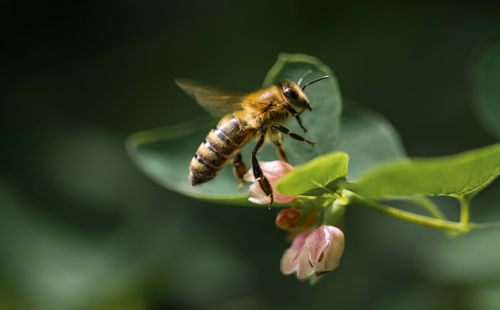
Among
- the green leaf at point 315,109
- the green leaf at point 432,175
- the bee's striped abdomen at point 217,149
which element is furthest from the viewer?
the green leaf at point 315,109

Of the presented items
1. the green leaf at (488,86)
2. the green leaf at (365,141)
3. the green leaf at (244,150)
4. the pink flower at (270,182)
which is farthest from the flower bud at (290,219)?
the green leaf at (488,86)

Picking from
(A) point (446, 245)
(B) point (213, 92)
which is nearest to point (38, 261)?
(B) point (213, 92)

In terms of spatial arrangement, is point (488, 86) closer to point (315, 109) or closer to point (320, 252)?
point (315, 109)

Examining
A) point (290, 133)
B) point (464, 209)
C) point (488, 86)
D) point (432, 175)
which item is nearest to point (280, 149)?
point (290, 133)

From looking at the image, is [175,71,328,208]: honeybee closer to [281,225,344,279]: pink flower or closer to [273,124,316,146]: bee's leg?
[273,124,316,146]: bee's leg

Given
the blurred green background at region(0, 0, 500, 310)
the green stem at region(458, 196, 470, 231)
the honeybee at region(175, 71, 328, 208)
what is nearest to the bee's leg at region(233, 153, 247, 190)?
the honeybee at region(175, 71, 328, 208)

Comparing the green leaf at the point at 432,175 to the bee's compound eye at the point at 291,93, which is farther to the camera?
the bee's compound eye at the point at 291,93

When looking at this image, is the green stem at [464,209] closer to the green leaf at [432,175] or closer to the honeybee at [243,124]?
the green leaf at [432,175]

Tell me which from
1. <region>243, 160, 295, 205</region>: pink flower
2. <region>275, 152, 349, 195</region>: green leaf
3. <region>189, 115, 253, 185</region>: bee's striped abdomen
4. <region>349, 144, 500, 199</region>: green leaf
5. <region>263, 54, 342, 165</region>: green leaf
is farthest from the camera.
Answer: <region>263, 54, 342, 165</region>: green leaf
